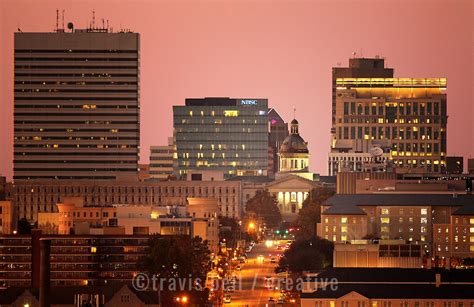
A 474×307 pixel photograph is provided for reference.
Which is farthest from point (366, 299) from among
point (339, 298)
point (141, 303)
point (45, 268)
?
point (45, 268)

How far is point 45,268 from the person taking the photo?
160875 millimetres

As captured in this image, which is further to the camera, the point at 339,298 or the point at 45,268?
the point at 339,298

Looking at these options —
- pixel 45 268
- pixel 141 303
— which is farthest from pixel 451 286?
pixel 45 268

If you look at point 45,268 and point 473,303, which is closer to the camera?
point 45,268

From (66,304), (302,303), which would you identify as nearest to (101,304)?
(66,304)

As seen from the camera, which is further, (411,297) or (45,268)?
(411,297)

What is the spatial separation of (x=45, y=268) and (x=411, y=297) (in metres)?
40.7

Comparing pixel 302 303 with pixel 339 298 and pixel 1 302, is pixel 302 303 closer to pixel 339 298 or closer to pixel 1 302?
pixel 339 298

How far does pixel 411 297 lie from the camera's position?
191m

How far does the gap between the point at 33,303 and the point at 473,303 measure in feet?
119

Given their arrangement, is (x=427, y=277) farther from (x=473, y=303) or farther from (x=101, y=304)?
(x=101, y=304)

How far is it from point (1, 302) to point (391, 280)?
32.6 metres

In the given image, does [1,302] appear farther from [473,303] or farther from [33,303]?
[473,303]

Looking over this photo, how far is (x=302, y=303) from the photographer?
191375 millimetres
